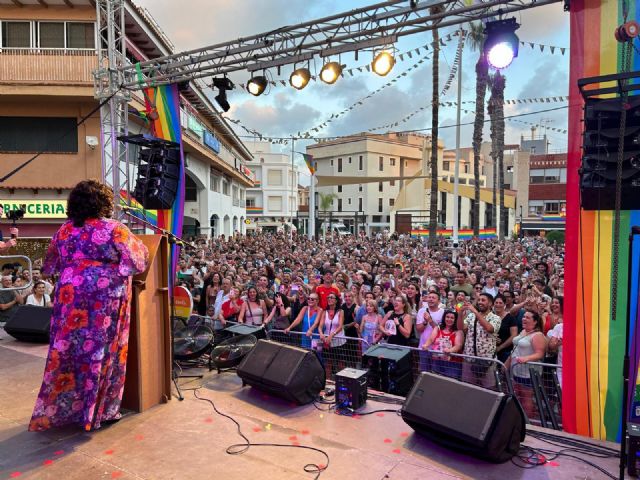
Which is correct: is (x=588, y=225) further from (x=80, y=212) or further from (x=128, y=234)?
(x=80, y=212)

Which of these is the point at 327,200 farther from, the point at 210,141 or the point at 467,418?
the point at 467,418

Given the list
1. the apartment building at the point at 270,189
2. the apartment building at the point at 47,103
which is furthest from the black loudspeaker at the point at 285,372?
the apartment building at the point at 270,189

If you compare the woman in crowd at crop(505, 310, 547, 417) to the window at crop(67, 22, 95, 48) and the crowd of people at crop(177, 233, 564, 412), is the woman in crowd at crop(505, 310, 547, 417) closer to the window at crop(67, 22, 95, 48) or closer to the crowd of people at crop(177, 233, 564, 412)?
the crowd of people at crop(177, 233, 564, 412)

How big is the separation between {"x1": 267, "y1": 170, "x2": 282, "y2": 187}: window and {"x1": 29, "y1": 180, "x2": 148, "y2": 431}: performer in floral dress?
59.0m

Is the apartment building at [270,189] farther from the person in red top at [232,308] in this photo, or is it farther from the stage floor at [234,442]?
the stage floor at [234,442]

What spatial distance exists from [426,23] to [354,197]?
53460mm

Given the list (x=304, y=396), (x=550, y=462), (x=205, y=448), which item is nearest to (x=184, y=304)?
(x=304, y=396)

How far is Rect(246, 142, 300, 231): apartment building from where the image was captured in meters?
61.1

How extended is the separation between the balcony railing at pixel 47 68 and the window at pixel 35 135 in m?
1.29

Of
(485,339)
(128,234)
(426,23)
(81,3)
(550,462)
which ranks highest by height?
(81,3)

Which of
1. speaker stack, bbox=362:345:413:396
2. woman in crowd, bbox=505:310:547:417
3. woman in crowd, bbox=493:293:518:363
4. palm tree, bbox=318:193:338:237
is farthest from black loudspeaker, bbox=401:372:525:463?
palm tree, bbox=318:193:338:237

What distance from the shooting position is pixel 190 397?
411cm

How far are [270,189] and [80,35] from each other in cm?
4707

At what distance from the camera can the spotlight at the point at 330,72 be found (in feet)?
21.6
